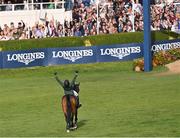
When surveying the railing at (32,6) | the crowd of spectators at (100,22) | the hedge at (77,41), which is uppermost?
the railing at (32,6)

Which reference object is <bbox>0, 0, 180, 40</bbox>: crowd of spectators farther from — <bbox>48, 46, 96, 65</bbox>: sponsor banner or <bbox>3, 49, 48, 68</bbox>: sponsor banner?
<bbox>48, 46, 96, 65</bbox>: sponsor banner

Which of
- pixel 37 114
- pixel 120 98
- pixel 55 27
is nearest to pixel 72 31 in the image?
pixel 55 27

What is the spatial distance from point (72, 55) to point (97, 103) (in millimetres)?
14709

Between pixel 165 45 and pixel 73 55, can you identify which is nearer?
pixel 73 55

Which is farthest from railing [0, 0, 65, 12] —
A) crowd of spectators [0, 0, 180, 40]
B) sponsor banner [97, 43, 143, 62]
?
sponsor banner [97, 43, 143, 62]

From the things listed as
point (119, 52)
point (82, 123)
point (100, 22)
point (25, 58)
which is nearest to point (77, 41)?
point (100, 22)

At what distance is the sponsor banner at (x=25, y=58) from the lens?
39125 mm

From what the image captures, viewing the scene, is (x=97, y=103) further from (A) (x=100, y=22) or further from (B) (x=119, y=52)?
(A) (x=100, y=22)

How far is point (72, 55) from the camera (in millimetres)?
40438

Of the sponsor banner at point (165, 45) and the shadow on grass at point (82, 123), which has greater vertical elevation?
the sponsor banner at point (165, 45)

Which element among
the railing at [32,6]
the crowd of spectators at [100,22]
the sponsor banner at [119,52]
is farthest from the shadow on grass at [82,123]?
the railing at [32,6]

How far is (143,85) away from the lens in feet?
101

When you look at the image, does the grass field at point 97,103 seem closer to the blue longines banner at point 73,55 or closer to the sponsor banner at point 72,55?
the blue longines banner at point 73,55

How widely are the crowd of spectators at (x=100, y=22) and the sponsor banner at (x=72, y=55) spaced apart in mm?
3659
